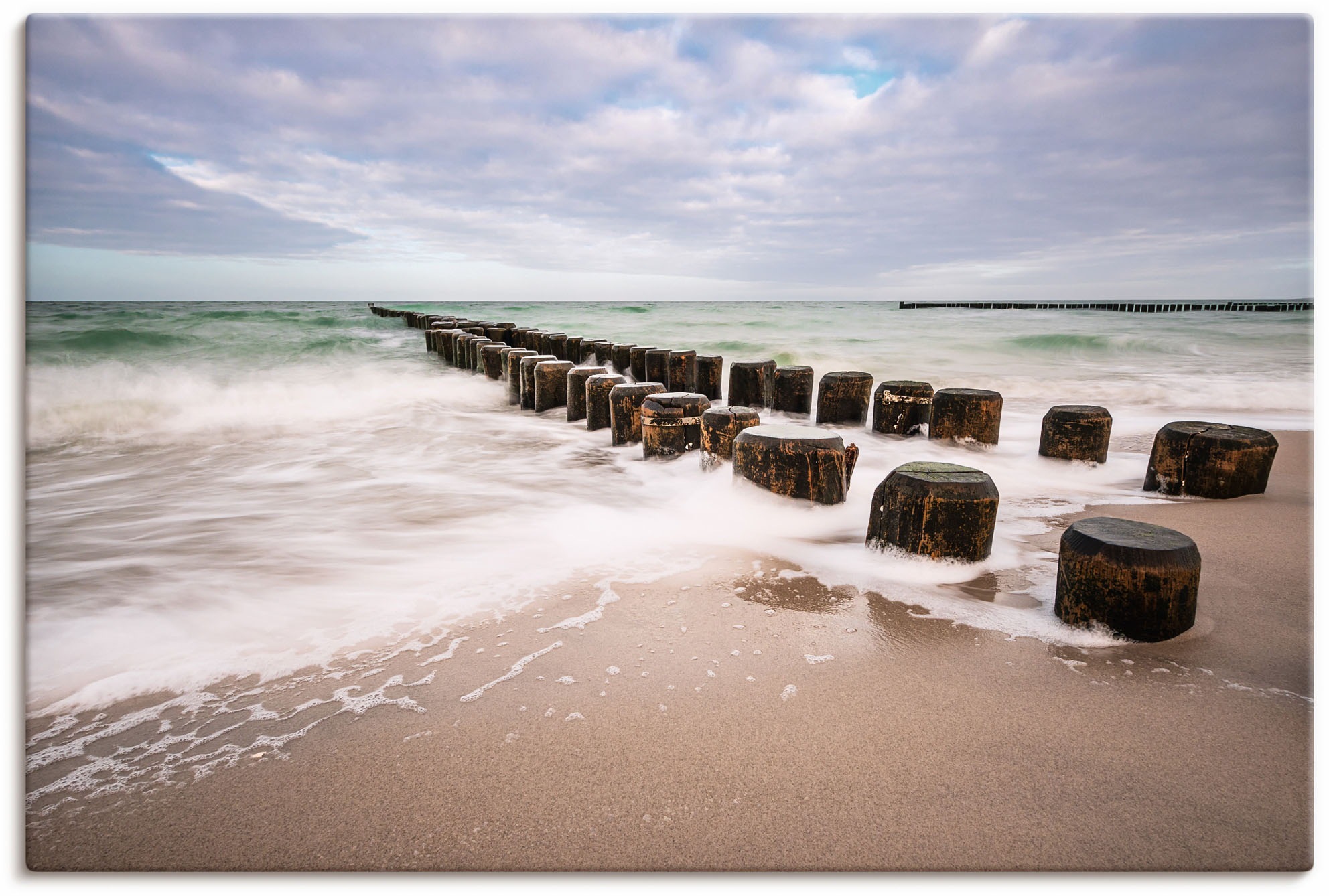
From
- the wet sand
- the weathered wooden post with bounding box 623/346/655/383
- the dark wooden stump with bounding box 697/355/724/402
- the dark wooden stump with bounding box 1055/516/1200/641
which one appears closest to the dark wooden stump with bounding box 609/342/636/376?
the weathered wooden post with bounding box 623/346/655/383

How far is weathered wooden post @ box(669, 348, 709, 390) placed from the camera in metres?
6.67

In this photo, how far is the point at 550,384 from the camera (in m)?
7.13

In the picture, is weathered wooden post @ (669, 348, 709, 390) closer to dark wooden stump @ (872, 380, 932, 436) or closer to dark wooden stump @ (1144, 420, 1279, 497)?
dark wooden stump @ (872, 380, 932, 436)

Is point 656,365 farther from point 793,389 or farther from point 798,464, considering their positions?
point 798,464

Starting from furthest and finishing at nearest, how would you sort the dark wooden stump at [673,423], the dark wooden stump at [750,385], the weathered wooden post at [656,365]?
the weathered wooden post at [656,365] < the dark wooden stump at [750,385] < the dark wooden stump at [673,423]

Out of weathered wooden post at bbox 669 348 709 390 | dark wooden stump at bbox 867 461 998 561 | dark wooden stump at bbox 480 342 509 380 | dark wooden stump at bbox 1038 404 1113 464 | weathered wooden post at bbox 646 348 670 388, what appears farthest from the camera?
dark wooden stump at bbox 480 342 509 380

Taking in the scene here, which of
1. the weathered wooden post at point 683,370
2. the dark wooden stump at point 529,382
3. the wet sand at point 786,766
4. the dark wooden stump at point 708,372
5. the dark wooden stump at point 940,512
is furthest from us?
the dark wooden stump at point 529,382

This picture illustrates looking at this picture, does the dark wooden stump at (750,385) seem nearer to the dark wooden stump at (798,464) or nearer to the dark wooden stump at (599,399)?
the dark wooden stump at (599,399)

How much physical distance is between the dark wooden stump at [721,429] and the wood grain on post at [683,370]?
2913mm

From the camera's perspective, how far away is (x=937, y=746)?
4.88 ft

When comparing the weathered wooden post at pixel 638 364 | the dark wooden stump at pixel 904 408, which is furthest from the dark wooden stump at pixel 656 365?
the dark wooden stump at pixel 904 408

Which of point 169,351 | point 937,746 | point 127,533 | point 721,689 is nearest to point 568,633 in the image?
point 721,689

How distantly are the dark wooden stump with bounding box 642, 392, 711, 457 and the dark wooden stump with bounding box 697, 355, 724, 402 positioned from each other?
236cm

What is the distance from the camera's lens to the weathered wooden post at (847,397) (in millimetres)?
5555
